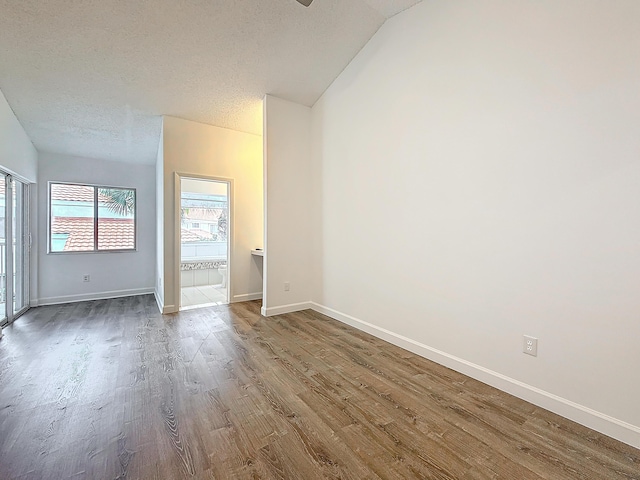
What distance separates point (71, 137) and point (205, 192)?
3159mm

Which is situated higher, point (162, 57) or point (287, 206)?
point (162, 57)

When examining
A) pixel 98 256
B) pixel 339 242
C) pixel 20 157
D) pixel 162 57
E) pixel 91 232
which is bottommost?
pixel 98 256

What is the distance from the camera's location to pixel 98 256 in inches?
213

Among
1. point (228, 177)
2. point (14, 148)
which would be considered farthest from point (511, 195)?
point (14, 148)

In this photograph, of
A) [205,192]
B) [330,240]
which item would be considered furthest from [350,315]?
[205,192]

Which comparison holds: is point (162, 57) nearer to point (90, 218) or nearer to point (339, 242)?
point (339, 242)

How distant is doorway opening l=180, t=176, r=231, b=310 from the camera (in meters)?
6.90

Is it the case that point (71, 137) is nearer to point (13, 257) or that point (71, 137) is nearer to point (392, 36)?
point (13, 257)

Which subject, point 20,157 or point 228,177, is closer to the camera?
point 20,157

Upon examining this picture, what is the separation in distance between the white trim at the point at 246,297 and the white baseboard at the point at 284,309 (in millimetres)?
830

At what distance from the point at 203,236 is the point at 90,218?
8.70 feet

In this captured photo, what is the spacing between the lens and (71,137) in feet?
14.9

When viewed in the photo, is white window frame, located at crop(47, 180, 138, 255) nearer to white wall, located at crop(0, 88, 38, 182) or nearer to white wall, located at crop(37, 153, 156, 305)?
white wall, located at crop(37, 153, 156, 305)

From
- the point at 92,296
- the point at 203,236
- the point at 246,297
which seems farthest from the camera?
the point at 203,236
